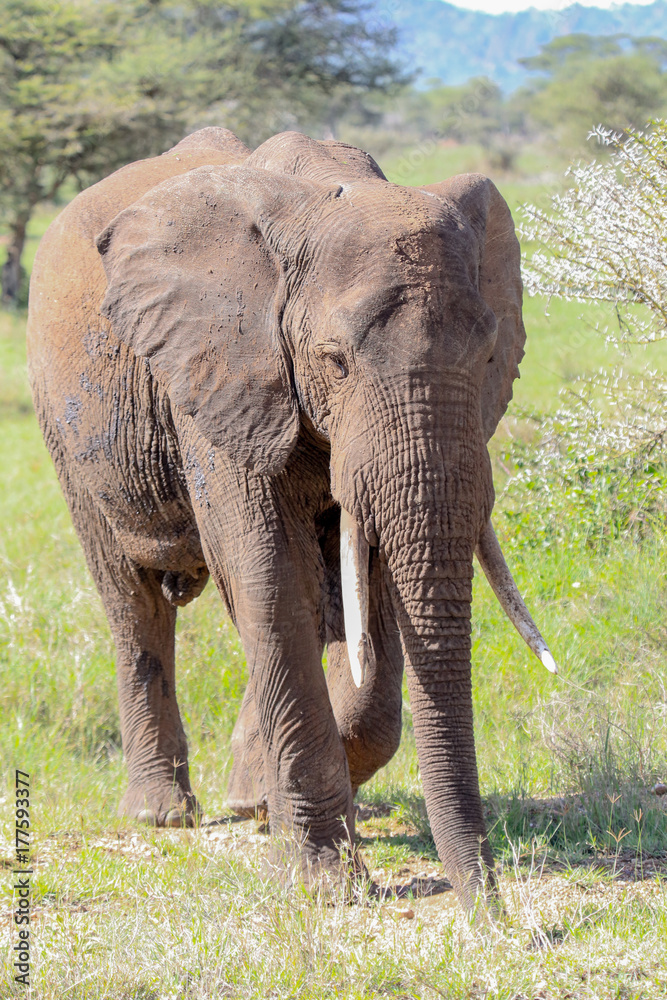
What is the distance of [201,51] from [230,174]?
18.9 metres

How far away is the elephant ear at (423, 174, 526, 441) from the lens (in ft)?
11.0

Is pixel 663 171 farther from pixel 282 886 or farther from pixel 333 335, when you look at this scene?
pixel 282 886

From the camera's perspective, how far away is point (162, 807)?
4.70 meters

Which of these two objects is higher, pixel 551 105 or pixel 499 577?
pixel 551 105

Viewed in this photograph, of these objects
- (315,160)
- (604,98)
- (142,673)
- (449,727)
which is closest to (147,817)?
(142,673)

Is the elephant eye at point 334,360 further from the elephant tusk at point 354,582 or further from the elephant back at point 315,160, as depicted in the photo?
the elephant back at point 315,160

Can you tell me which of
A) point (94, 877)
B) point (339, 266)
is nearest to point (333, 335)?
point (339, 266)

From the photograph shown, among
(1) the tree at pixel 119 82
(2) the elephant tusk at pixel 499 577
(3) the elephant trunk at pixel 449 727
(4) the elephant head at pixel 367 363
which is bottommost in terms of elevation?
(3) the elephant trunk at pixel 449 727

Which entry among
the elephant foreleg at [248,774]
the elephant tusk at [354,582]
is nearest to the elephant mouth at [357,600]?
the elephant tusk at [354,582]

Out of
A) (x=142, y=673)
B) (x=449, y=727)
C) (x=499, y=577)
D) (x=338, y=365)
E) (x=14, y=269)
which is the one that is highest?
(x=14, y=269)

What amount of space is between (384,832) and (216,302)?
210 cm

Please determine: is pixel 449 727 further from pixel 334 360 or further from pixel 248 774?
pixel 248 774

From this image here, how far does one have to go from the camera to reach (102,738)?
5.88 metres

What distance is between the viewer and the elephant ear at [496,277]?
11.0ft
